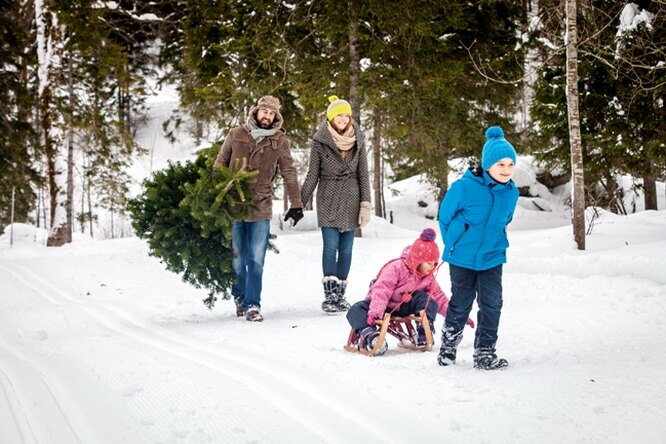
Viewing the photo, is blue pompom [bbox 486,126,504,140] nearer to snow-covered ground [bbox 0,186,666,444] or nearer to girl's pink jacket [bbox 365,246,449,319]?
girl's pink jacket [bbox 365,246,449,319]

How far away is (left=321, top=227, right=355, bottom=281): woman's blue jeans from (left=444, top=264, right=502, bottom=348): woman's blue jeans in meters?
2.35

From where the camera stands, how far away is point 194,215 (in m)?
5.36

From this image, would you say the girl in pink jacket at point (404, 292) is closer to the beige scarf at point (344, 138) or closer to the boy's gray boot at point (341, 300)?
the boy's gray boot at point (341, 300)

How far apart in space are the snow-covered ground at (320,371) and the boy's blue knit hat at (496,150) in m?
1.45

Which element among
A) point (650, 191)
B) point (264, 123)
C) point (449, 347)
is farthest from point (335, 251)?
point (650, 191)

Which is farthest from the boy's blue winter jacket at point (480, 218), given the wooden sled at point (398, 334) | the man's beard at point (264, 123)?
the man's beard at point (264, 123)

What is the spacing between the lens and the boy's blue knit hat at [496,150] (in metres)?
3.85

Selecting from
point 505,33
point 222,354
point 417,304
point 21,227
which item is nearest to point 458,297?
point 417,304

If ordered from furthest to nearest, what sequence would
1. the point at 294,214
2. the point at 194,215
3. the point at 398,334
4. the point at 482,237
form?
the point at 294,214, the point at 194,215, the point at 398,334, the point at 482,237

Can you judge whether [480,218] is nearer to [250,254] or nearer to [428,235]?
[428,235]

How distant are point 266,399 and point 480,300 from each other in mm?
1731

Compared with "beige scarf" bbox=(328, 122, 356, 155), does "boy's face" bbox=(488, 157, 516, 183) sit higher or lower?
lower

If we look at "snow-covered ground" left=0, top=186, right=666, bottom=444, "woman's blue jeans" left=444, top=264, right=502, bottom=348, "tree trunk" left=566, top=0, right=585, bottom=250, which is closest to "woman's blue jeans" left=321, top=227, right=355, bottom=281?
"snow-covered ground" left=0, top=186, right=666, bottom=444

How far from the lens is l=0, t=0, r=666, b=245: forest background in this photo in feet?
38.1
